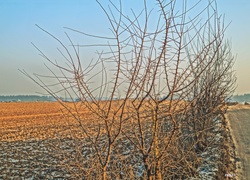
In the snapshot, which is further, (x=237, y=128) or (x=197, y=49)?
(x=237, y=128)

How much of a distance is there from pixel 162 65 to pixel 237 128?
16220mm

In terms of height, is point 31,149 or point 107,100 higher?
point 107,100

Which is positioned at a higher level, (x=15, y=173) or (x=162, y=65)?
(x=162, y=65)

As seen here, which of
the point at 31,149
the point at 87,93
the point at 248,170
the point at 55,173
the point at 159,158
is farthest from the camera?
the point at 31,149

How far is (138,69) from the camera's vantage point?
125 inches

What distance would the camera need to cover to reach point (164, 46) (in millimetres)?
3105

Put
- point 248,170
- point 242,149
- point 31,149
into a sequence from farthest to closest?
point 31,149 → point 242,149 → point 248,170

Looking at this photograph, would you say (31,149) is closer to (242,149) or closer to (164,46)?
(242,149)

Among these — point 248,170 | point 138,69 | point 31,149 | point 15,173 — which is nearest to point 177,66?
point 138,69

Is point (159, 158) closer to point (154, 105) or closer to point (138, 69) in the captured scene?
point (154, 105)

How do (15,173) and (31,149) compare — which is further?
(31,149)

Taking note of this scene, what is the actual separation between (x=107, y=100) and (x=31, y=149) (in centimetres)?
1488

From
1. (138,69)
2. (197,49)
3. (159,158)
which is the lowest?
(159,158)

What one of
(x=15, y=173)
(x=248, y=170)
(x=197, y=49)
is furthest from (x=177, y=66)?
(x=15, y=173)
